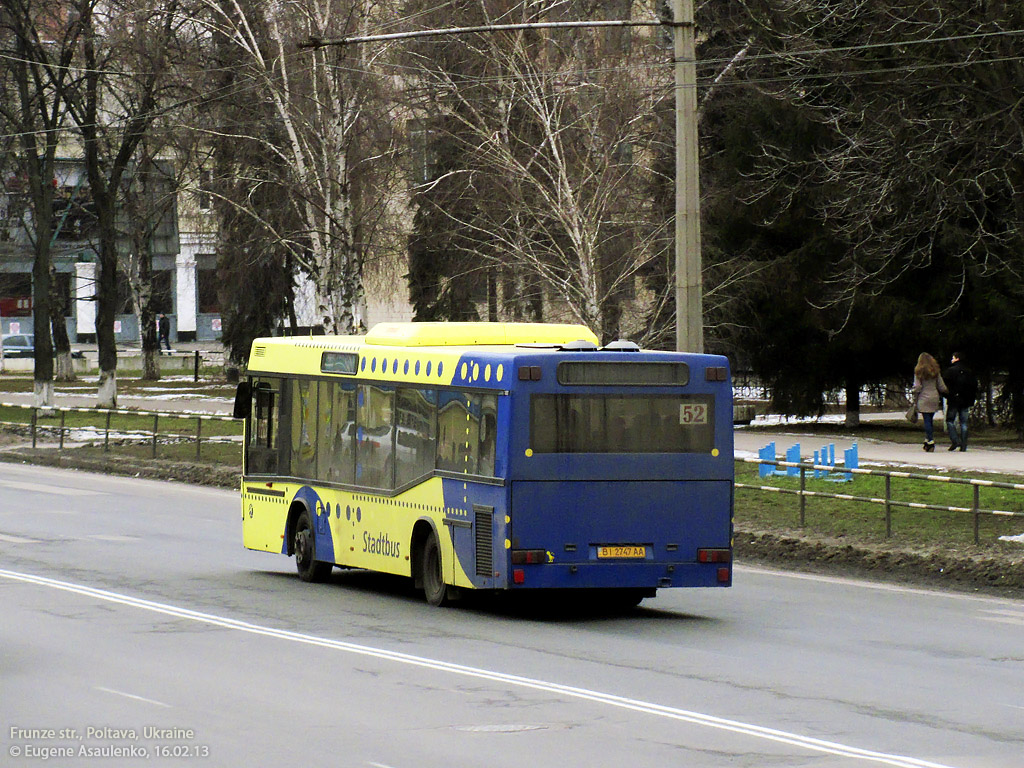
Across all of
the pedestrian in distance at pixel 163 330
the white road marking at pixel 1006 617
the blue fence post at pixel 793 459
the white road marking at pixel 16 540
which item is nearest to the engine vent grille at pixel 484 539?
the white road marking at pixel 1006 617

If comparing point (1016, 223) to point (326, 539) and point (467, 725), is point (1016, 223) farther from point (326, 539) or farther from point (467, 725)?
point (467, 725)

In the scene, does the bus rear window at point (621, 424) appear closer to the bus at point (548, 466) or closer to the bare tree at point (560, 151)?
the bus at point (548, 466)

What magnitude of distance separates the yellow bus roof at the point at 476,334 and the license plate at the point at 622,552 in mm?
2156

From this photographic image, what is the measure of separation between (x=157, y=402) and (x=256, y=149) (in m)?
12.0

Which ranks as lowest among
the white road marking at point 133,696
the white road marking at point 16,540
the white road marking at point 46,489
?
the white road marking at point 16,540

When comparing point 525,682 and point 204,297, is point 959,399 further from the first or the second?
point 204,297

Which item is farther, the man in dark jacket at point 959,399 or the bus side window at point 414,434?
the man in dark jacket at point 959,399

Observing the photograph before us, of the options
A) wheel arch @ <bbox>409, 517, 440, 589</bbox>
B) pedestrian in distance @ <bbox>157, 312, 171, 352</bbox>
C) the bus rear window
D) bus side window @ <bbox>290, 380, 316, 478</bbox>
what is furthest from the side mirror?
pedestrian in distance @ <bbox>157, 312, 171, 352</bbox>

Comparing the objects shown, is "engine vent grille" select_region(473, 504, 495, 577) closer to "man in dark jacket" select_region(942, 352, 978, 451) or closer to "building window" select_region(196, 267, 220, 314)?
"man in dark jacket" select_region(942, 352, 978, 451)

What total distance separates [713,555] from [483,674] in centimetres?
400

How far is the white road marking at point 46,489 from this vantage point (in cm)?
2786

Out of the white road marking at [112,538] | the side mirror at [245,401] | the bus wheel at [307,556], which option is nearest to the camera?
the bus wheel at [307,556]

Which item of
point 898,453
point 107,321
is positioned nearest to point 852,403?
point 898,453

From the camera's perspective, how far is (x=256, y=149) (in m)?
39.8
